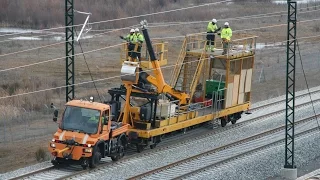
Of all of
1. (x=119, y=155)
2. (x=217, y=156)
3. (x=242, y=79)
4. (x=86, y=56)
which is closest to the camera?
(x=119, y=155)

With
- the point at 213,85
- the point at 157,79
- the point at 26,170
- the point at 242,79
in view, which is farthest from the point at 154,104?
the point at 242,79

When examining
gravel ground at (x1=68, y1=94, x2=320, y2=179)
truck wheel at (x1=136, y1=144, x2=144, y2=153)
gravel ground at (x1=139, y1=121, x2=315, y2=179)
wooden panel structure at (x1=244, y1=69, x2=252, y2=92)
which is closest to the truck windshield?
gravel ground at (x1=68, y1=94, x2=320, y2=179)

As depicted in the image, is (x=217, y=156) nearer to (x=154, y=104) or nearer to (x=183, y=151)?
(x=183, y=151)

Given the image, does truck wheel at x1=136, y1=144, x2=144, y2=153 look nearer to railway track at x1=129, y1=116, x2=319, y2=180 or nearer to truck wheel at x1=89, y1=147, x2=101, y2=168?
railway track at x1=129, y1=116, x2=319, y2=180

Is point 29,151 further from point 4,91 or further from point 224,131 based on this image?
point 4,91

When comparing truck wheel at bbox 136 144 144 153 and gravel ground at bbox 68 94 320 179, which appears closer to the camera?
gravel ground at bbox 68 94 320 179

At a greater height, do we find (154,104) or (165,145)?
(154,104)

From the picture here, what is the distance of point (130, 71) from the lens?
3062cm

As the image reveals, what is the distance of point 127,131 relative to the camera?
3045 cm

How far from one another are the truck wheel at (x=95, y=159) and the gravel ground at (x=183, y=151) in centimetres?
28

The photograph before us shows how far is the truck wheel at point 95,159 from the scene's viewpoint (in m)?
27.9

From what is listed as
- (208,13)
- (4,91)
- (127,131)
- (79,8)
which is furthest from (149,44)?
(208,13)

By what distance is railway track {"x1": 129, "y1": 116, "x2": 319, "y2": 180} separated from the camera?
2784 centimetres

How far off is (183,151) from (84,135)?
4981 millimetres
